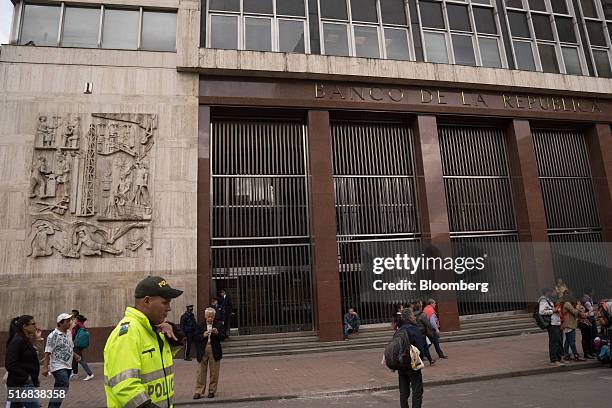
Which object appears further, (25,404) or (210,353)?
(210,353)

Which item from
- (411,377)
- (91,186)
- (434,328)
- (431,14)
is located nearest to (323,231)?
(434,328)

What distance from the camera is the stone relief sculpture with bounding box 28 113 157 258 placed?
12.9m

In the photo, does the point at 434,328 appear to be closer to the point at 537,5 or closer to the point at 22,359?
the point at 22,359

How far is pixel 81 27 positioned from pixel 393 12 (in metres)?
12.2

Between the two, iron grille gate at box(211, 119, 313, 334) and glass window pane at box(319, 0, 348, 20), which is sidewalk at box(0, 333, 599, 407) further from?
glass window pane at box(319, 0, 348, 20)

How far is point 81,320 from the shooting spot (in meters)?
10.1

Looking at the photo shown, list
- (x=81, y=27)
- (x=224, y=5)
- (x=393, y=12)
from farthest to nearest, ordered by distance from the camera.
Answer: (x=393, y=12), (x=224, y=5), (x=81, y=27)

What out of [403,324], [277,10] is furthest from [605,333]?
[277,10]

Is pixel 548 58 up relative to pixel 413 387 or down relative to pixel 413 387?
up

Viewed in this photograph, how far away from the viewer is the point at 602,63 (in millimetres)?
19312

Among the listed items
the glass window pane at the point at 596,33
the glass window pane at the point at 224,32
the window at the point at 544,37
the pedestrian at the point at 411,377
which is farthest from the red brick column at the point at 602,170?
the pedestrian at the point at 411,377

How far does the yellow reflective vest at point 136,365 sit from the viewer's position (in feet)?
8.13

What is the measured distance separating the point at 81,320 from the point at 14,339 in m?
5.49

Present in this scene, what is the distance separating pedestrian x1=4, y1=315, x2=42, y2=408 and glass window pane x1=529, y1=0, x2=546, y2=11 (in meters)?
22.3
